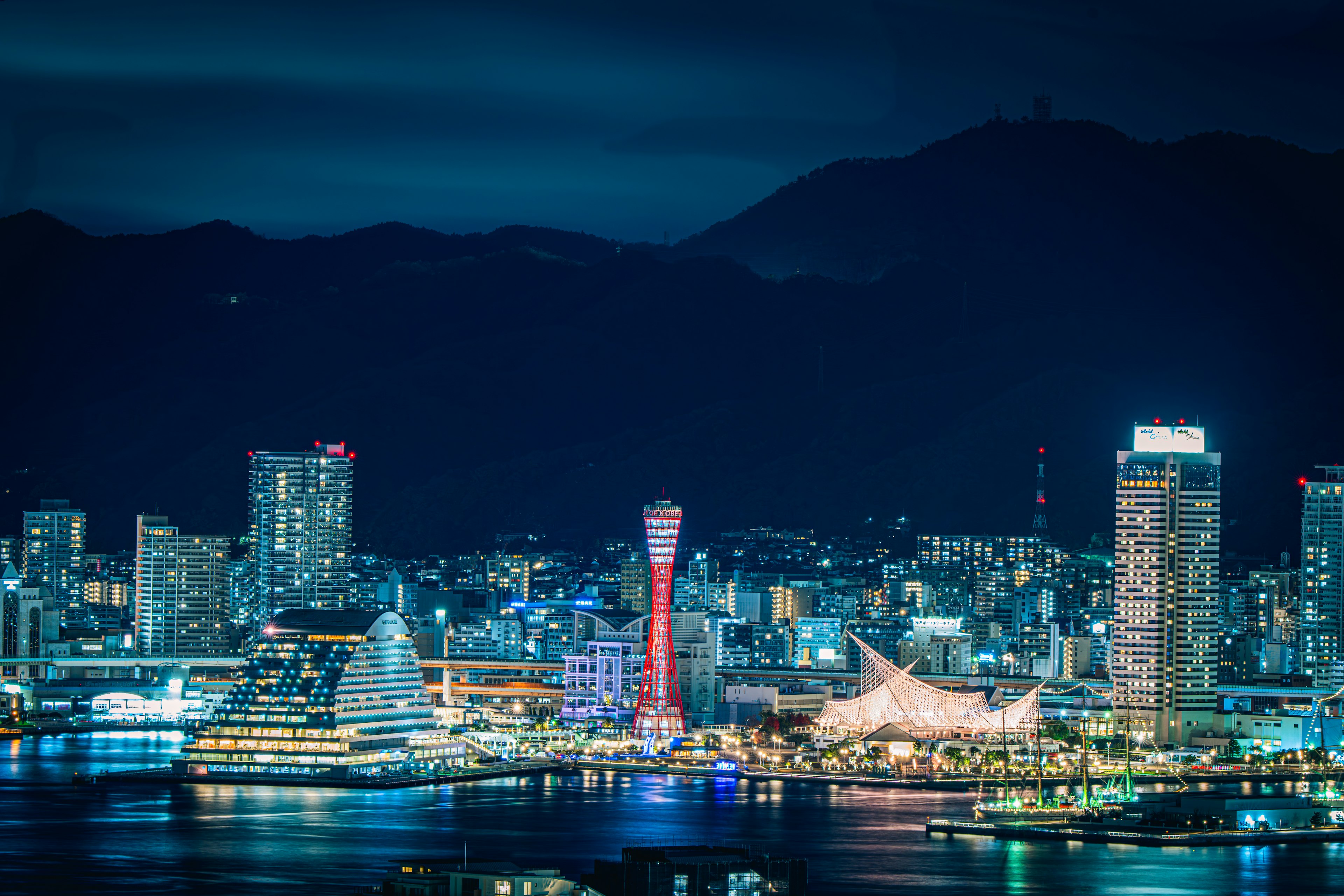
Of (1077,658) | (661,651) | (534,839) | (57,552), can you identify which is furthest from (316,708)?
(57,552)

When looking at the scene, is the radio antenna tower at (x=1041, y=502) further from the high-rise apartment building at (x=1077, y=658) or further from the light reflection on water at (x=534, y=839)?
the light reflection on water at (x=534, y=839)

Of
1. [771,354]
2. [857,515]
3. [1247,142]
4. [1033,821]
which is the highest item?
[1247,142]

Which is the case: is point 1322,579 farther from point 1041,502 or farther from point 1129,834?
point 1129,834

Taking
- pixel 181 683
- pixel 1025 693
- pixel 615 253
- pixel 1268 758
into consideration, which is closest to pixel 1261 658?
pixel 1025 693

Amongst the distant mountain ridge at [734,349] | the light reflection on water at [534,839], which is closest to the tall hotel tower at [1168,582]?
the light reflection on water at [534,839]

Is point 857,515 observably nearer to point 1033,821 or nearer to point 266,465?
point 266,465

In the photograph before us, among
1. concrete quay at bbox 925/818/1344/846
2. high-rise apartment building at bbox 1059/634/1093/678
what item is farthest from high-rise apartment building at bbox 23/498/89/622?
concrete quay at bbox 925/818/1344/846

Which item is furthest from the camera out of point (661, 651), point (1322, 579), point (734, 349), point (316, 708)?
point (734, 349)
